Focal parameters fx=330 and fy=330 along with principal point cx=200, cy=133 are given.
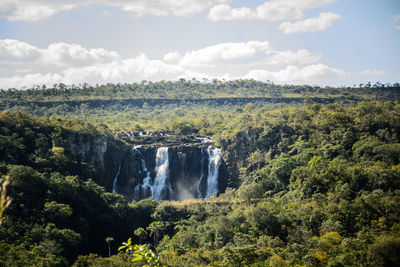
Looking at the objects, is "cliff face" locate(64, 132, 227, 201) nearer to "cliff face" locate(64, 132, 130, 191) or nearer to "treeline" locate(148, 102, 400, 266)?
"cliff face" locate(64, 132, 130, 191)

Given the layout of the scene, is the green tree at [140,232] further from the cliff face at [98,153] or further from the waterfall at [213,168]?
the waterfall at [213,168]

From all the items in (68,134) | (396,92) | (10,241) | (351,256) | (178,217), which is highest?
(396,92)

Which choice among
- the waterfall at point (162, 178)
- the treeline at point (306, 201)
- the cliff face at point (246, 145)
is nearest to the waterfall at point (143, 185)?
Answer: the waterfall at point (162, 178)

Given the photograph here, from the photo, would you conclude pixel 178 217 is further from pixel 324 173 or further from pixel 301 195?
pixel 324 173

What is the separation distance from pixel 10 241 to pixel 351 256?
25.1 meters

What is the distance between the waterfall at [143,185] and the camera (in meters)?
52.0

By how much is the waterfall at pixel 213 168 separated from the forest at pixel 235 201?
4.47 ft

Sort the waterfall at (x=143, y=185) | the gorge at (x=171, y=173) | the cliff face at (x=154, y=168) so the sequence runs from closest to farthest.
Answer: the waterfall at (x=143, y=185), the cliff face at (x=154, y=168), the gorge at (x=171, y=173)

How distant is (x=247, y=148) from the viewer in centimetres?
5497

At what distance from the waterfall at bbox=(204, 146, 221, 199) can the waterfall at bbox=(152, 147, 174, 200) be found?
20.1 feet

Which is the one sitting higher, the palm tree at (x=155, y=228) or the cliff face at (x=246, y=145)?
the cliff face at (x=246, y=145)

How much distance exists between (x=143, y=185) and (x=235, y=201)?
1687cm

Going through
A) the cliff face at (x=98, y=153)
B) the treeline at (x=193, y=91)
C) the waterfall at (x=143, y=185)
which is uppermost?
the treeline at (x=193, y=91)

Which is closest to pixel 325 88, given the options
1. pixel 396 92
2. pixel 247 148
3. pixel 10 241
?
pixel 396 92
